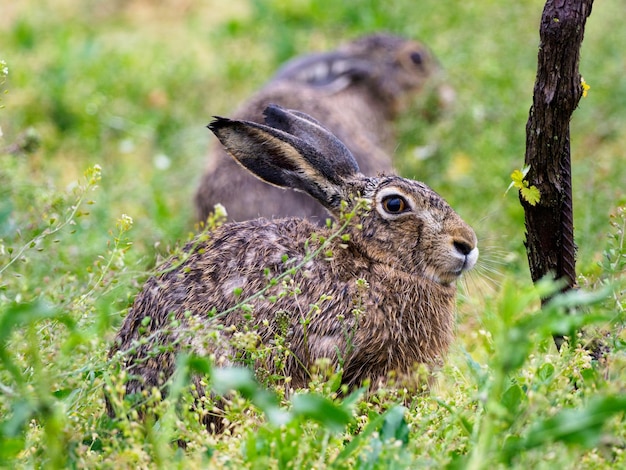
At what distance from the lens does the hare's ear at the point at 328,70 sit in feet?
27.2

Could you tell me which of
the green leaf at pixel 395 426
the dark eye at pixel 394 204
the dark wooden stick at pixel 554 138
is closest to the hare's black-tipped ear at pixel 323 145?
the dark eye at pixel 394 204

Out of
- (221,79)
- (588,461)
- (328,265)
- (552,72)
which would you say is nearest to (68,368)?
(328,265)

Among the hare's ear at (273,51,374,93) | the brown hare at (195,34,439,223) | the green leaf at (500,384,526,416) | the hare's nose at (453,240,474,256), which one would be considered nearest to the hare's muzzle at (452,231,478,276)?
the hare's nose at (453,240,474,256)

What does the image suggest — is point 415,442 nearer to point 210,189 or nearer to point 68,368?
point 68,368

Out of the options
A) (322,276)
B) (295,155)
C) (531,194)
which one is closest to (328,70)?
(295,155)

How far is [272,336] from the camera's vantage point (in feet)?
12.7

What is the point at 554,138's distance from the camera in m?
3.69

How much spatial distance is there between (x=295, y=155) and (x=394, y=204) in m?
0.49

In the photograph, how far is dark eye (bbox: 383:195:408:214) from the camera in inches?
169

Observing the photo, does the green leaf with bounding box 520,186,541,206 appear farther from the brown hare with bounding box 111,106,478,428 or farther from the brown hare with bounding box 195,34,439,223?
the brown hare with bounding box 195,34,439,223

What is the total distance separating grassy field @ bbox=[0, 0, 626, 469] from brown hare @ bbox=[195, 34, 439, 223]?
1.10ft

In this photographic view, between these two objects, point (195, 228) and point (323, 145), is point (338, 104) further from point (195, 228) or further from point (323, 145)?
point (323, 145)

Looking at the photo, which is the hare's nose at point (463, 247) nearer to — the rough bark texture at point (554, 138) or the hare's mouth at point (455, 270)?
the hare's mouth at point (455, 270)

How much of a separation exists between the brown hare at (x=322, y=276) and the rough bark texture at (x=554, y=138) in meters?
0.37
